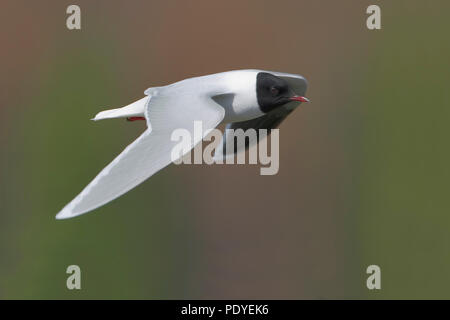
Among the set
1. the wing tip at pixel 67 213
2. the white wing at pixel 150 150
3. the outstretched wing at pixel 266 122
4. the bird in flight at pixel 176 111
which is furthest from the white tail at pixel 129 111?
the wing tip at pixel 67 213

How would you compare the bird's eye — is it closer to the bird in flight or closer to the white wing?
the bird in flight

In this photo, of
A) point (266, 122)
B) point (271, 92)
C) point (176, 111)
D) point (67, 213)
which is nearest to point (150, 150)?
point (176, 111)

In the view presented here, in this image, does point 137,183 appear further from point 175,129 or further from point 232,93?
point 232,93

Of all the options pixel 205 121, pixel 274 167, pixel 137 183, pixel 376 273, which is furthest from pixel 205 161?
pixel 376 273

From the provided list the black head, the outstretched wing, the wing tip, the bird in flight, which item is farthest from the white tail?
the wing tip

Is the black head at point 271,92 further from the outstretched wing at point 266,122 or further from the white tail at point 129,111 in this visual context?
the white tail at point 129,111

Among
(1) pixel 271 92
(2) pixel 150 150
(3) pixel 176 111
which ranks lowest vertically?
(2) pixel 150 150

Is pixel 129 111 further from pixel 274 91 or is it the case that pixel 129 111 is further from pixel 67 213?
pixel 67 213
